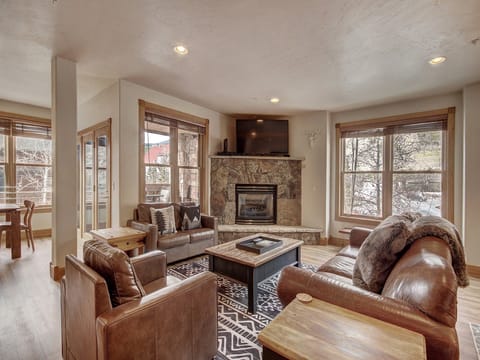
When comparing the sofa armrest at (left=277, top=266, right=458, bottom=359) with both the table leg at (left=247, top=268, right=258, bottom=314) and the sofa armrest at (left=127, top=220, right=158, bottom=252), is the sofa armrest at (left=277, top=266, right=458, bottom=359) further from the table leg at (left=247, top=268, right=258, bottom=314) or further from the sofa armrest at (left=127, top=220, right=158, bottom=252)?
the sofa armrest at (left=127, top=220, right=158, bottom=252)

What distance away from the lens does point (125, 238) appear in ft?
9.61

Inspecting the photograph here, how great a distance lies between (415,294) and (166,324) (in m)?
1.29

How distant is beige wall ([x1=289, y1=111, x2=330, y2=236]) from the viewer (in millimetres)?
4746

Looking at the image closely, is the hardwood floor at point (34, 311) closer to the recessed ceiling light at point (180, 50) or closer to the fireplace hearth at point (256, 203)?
the fireplace hearth at point (256, 203)

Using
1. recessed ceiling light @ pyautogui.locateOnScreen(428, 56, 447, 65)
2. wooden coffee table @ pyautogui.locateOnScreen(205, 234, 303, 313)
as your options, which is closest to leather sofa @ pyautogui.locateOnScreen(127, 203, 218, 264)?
wooden coffee table @ pyautogui.locateOnScreen(205, 234, 303, 313)

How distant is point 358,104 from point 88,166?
5231 mm

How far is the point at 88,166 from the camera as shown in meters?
4.59

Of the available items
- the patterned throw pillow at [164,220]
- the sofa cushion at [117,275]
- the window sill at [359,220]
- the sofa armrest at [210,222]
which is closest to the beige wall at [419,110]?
the window sill at [359,220]

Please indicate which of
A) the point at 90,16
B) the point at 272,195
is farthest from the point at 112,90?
the point at 272,195

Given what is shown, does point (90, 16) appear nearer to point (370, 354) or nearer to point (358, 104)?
point (370, 354)

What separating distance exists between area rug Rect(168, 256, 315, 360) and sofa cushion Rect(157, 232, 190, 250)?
42 cm

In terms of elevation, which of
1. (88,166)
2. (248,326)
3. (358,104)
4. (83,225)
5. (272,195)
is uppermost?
(358,104)

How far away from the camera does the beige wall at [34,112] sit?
4.60 m

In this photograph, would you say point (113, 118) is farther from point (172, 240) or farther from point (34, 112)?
point (34, 112)
